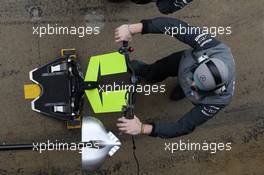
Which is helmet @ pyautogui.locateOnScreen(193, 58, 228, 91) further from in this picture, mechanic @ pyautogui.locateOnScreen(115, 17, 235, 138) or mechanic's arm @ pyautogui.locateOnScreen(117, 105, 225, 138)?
mechanic's arm @ pyautogui.locateOnScreen(117, 105, 225, 138)

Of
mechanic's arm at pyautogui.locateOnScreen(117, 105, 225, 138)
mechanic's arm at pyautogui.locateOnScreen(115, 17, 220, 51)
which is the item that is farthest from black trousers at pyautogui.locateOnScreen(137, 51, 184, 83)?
mechanic's arm at pyautogui.locateOnScreen(117, 105, 225, 138)

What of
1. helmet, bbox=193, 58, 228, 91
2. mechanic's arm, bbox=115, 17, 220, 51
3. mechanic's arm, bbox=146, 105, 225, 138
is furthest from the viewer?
mechanic's arm, bbox=146, 105, 225, 138

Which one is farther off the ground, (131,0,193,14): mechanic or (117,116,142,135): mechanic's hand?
(131,0,193,14): mechanic

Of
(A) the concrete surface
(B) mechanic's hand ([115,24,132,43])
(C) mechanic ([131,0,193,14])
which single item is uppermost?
(C) mechanic ([131,0,193,14])

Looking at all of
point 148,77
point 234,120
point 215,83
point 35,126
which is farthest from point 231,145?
point 35,126

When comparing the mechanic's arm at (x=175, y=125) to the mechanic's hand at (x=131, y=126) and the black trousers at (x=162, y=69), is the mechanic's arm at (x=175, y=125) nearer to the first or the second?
the mechanic's hand at (x=131, y=126)

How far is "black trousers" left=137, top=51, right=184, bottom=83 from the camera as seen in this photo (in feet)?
12.2

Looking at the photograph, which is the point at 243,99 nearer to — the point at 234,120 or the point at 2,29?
the point at 234,120

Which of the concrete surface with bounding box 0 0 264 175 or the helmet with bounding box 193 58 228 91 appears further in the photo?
the concrete surface with bounding box 0 0 264 175

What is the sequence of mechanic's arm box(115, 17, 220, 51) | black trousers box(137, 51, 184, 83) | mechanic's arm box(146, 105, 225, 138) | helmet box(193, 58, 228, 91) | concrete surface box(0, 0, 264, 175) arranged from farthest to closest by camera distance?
1. concrete surface box(0, 0, 264, 175)
2. black trousers box(137, 51, 184, 83)
3. mechanic's arm box(146, 105, 225, 138)
4. mechanic's arm box(115, 17, 220, 51)
5. helmet box(193, 58, 228, 91)

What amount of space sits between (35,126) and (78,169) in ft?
1.96

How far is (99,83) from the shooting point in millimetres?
3930

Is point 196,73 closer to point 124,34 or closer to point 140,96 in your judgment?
point 124,34

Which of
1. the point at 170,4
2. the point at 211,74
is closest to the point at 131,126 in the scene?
the point at 211,74
